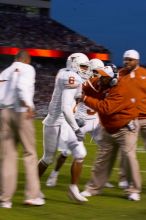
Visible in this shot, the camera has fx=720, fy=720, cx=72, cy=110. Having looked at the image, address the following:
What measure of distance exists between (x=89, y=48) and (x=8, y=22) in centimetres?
532

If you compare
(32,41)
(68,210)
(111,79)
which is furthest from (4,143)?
(32,41)

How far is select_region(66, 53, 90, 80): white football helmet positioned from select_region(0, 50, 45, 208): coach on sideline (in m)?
1.56

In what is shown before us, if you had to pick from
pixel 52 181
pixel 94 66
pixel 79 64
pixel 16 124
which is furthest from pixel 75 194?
pixel 94 66

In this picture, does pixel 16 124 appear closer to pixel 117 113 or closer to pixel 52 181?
pixel 117 113

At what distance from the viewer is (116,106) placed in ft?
29.5

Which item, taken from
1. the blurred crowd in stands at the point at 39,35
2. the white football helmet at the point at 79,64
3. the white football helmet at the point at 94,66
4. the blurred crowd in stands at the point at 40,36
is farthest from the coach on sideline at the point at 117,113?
the blurred crowd in stands at the point at 39,35

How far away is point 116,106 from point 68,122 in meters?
0.64

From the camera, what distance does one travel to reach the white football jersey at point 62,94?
8.80 m

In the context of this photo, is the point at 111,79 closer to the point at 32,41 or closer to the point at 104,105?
the point at 104,105

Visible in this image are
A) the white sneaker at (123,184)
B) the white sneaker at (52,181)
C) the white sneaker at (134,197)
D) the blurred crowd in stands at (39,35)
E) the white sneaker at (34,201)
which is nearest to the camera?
the white sneaker at (34,201)

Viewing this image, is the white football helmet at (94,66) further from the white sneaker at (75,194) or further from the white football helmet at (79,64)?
the white sneaker at (75,194)

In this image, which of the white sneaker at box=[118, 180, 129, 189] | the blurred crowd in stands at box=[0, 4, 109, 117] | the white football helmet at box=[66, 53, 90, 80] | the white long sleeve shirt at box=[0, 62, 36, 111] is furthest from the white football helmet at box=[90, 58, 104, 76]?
the blurred crowd in stands at box=[0, 4, 109, 117]

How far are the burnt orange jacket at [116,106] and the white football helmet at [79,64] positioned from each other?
740mm

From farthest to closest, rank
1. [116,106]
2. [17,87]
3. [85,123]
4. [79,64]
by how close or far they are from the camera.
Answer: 1. [85,123]
2. [79,64]
3. [116,106]
4. [17,87]
